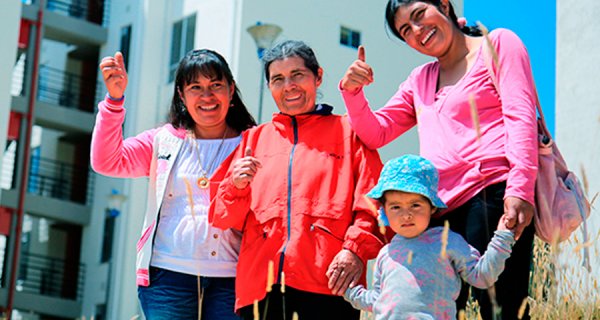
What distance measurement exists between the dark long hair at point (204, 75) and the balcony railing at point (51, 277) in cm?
2227

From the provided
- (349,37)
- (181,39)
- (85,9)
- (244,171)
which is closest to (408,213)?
(244,171)

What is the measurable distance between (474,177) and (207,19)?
1927cm

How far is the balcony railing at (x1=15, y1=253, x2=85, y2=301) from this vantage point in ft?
86.7

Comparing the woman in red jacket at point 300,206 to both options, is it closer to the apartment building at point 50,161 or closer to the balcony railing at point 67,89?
the apartment building at point 50,161

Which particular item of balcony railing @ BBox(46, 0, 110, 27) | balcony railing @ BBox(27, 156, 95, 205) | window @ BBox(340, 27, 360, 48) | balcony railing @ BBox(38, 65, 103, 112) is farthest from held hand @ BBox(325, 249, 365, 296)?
balcony railing @ BBox(38, 65, 103, 112)

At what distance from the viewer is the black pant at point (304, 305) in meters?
4.04

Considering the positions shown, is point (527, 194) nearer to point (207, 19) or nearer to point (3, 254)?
point (207, 19)

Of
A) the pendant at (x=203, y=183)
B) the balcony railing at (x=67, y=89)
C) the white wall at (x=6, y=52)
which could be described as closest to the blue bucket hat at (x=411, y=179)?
the pendant at (x=203, y=183)

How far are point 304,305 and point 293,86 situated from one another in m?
0.98

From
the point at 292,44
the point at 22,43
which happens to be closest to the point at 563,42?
the point at 292,44

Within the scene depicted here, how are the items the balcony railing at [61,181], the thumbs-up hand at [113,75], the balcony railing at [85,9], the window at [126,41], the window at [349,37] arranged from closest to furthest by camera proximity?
the thumbs-up hand at [113,75] → the window at [349,37] → the window at [126,41] → the balcony railing at [61,181] → the balcony railing at [85,9]

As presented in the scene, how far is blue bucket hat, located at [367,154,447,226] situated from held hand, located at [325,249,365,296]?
10.5 inches

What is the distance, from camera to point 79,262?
27.3 meters

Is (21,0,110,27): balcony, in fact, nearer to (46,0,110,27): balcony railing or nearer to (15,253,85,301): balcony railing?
(46,0,110,27): balcony railing
